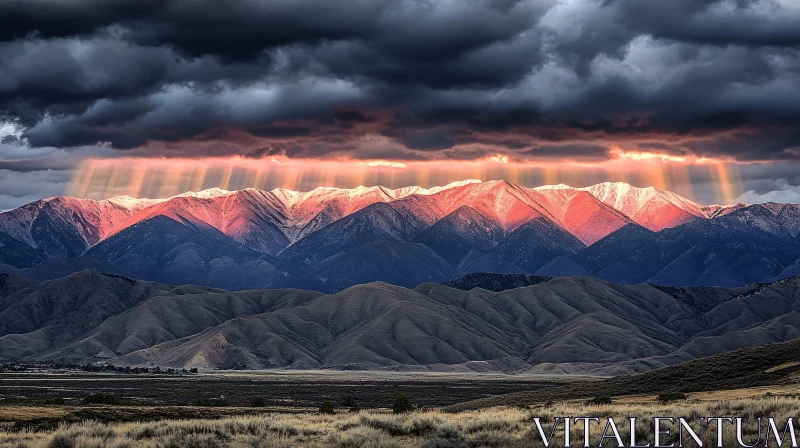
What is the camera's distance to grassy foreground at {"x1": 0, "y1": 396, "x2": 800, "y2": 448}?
3938cm

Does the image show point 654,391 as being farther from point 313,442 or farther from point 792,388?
point 313,442

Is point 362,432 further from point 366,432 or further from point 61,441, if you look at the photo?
point 61,441

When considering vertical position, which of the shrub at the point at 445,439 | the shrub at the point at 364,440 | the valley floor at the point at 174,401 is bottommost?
the valley floor at the point at 174,401

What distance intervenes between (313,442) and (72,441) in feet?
30.7

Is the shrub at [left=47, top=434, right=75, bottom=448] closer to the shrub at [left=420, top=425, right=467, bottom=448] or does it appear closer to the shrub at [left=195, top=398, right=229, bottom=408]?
the shrub at [left=420, top=425, right=467, bottom=448]

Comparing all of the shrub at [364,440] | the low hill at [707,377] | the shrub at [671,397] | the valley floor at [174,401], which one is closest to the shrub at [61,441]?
the shrub at [364,440]

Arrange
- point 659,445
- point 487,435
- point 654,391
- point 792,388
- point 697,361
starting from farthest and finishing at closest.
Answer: point 697,361 → point 654,391 → point 792,388 → point 487,435 → point 659,445

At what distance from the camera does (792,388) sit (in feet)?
208

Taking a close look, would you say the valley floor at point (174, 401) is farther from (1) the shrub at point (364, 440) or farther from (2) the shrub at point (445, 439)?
(2) the shrub at point (445, 439)

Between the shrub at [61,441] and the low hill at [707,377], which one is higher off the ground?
the shrub at [61,441]

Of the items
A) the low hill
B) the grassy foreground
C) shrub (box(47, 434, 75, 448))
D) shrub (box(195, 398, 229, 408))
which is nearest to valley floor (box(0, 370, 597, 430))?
shrub (box(195, 398, 229, 408))

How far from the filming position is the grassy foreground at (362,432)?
3938 cm

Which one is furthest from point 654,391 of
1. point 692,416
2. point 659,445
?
point 659,445

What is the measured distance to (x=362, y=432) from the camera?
137ft
